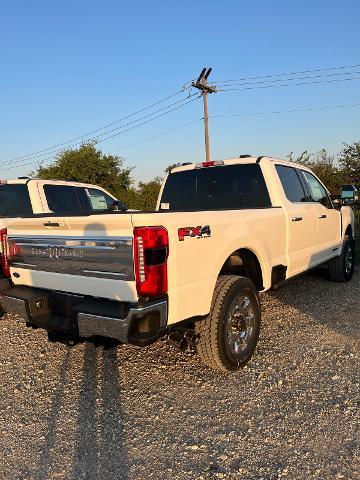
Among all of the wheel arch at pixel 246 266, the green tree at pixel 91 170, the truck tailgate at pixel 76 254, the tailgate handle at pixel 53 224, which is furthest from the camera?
the green tree at pixel 91 170

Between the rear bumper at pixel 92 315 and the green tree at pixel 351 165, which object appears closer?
the rear bumper at pixel 92 315

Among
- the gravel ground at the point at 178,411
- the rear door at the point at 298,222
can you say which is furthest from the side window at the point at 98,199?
the rear door at the point at 298,222

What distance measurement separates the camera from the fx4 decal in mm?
3145

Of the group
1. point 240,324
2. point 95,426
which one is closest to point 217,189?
point 240,324

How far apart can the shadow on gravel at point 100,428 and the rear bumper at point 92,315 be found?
596mm

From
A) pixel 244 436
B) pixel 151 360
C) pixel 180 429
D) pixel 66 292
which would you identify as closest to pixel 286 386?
pixel 244 436

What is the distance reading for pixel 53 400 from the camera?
3.52 meters

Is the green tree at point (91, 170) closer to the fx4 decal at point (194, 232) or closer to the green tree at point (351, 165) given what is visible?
the green tree at point (351, 165)

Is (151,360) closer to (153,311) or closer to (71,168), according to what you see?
(153,311)

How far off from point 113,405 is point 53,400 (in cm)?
52

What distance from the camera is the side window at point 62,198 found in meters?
6.81

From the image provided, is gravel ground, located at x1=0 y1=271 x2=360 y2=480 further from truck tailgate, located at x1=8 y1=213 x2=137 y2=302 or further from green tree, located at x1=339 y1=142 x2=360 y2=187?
green tree, located at x1=339 y1=142 x2=360 y2=187

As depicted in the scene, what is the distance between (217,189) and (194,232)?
2.30m

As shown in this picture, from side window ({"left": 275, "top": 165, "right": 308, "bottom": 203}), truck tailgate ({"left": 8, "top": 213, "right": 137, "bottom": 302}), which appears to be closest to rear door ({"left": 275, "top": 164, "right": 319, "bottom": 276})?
side window ({"left": 275, "top": 165, "right": 308, "bottom": 203})
